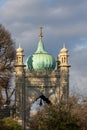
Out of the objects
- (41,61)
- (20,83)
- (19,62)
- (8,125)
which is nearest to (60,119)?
(8,125)

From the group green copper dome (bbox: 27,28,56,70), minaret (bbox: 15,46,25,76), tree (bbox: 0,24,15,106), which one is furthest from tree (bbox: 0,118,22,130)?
green copper dome (bbox: 27,28,56,70)

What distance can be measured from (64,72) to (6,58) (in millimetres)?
14710

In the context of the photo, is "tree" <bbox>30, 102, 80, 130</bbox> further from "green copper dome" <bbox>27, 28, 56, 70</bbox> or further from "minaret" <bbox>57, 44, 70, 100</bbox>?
"green copper dome" <bbox>27, 28, 56, 70</bbox>

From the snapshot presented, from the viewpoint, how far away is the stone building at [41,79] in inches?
3263

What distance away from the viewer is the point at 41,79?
275ft

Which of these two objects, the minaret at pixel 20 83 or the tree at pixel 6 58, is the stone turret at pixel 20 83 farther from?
the tree at pixel 6 58

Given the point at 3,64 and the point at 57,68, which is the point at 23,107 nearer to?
the point at 57,68

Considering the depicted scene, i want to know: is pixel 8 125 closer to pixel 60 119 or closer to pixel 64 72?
pixel 60 119

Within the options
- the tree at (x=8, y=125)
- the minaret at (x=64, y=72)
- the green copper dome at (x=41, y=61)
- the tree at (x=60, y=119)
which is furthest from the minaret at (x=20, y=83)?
the tree at (x=60, y=119)

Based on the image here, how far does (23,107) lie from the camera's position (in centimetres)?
8219

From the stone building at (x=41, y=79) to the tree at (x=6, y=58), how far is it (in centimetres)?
936

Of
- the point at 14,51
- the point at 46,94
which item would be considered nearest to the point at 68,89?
the point at 46,94

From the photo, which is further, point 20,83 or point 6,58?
point 20,83

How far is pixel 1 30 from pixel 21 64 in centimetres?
1222
